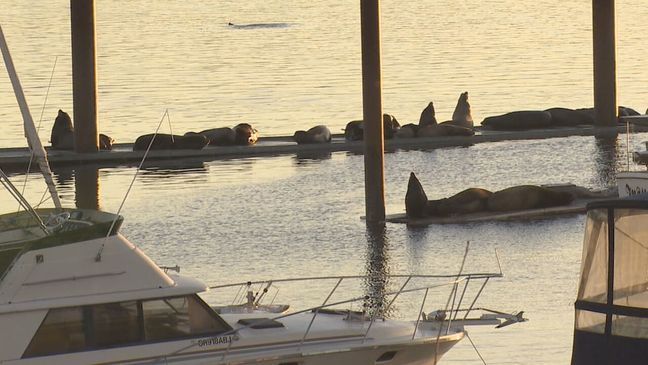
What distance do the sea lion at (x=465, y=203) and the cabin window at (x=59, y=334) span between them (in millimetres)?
13398

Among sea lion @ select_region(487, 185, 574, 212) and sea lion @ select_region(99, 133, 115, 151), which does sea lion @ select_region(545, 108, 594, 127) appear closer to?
sea lion @ select_region(99, 133, 115, 151)

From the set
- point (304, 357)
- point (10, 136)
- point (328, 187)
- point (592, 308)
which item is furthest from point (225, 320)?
point (10, 136)

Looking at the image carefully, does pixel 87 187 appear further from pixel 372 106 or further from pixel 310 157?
pixel 372 106

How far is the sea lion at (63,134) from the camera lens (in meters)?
39.2

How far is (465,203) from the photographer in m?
30.3

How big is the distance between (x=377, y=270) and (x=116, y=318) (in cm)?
906

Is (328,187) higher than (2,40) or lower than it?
lower

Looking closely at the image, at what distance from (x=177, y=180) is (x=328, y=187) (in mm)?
2965

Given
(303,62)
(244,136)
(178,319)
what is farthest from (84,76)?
(303,62)

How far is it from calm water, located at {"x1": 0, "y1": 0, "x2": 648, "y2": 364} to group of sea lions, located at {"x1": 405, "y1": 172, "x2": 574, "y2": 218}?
29.4 inches

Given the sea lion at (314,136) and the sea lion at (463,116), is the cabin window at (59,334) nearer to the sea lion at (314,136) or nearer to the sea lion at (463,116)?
the sea lion at (314,136)

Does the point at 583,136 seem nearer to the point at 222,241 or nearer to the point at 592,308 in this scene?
the point at 222,241

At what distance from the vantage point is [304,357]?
17.7 meters

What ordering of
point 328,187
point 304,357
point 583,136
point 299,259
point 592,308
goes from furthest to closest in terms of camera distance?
point 583,136 < point 328,187 < point 299,259 < point 304,357 < point 592,308
